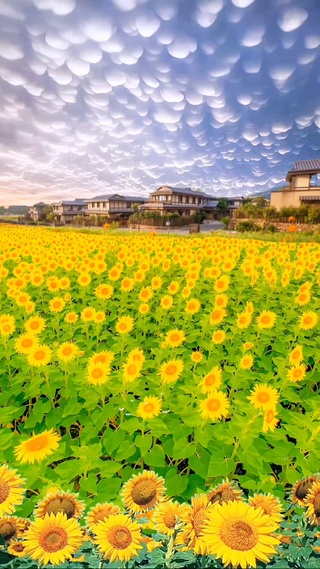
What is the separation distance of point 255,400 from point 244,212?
36.4m

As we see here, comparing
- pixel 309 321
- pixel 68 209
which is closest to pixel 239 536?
pixel 309 321

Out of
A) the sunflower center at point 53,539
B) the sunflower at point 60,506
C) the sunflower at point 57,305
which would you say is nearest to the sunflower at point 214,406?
the sunflower at point 60,506

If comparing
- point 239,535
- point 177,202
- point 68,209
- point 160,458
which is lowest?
point 160,458

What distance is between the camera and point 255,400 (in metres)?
1.84

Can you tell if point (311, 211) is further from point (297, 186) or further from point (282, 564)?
point (282, 564)

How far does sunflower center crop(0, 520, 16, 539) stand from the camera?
1.05 metres

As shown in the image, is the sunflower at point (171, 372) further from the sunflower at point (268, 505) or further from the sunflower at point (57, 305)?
the sunflower at point (57, 305)

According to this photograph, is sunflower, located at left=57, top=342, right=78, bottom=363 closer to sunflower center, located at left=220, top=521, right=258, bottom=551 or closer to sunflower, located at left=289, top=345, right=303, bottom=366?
sunflower, located at left=289, top=345, right=303, bottom=366

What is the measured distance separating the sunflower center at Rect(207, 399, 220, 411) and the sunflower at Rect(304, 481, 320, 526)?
0.61m

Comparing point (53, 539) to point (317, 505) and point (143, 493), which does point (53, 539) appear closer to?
point (143, 493)

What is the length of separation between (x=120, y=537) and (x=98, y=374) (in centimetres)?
123

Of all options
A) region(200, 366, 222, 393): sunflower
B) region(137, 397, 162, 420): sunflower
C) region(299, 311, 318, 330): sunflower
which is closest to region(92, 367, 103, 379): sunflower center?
region(137, 397, 162, 420): sunflower

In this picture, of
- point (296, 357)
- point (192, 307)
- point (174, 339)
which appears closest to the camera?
point (296, 357)

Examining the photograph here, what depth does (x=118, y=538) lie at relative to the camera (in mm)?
992
